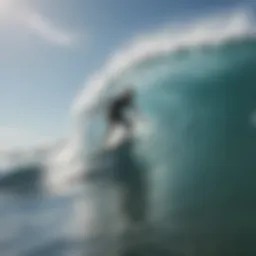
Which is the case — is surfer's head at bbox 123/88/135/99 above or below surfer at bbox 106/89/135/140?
above

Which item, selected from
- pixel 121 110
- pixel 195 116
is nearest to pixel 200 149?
pixel 195 116

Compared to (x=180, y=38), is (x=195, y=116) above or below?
below

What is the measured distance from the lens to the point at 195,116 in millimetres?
1853

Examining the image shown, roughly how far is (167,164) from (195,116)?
196mm

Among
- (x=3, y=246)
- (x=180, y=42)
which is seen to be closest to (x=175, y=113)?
(x=180, y=42)

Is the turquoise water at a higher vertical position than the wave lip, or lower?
lower

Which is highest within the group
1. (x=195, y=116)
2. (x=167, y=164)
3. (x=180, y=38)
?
(x=180, y=38)

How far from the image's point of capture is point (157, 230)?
180 cm

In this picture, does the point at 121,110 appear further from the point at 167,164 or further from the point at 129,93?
the point at 167,164

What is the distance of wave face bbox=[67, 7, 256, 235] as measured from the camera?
5.98 feet

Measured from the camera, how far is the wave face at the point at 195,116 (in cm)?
182

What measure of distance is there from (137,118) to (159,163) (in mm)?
177

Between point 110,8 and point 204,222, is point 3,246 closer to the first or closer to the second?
point 204,222

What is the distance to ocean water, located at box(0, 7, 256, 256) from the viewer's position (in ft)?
5.90
